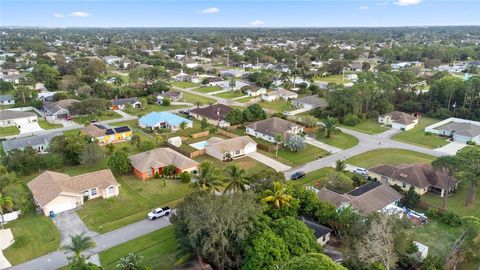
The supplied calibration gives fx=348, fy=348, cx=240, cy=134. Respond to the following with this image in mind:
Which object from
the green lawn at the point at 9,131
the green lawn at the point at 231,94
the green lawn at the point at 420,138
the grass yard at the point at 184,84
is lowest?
the green lawn at the point at 420,138

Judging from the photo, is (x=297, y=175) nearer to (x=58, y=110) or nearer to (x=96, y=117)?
(x=96, y=117)

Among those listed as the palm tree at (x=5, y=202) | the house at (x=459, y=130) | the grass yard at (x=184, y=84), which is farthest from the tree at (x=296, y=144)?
the grass yard at (x=184, y=84)

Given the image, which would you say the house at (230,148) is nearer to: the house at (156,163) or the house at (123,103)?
the house at (156,163)

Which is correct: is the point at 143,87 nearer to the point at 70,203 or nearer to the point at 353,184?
the point at 70,203

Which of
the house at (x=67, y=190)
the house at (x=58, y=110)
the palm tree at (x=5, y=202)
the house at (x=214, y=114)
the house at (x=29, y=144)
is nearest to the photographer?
the palm tree at (x=5, y=202)

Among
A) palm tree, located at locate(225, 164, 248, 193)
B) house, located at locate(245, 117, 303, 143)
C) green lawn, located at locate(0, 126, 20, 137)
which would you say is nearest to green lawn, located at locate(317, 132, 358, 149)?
house, located at locate(245, 117, 303, 143)

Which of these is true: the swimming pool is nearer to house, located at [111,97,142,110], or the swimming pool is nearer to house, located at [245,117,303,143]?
house, located at [245,117,303,143]
